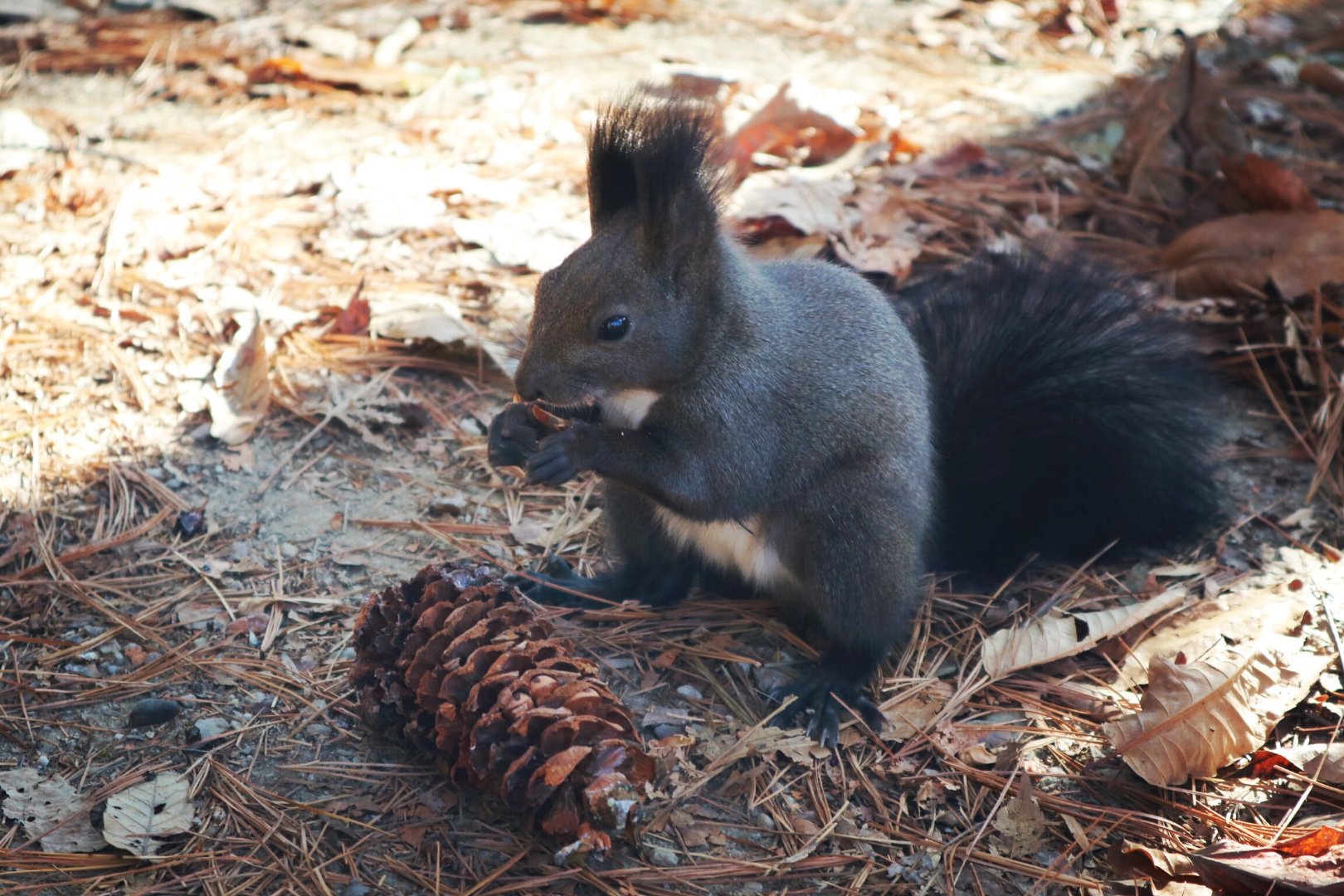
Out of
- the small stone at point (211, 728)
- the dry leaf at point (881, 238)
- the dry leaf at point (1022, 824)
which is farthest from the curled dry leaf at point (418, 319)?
the dry leaf at point (1022, 824)

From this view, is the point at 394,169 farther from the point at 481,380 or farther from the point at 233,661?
the point at 233,661

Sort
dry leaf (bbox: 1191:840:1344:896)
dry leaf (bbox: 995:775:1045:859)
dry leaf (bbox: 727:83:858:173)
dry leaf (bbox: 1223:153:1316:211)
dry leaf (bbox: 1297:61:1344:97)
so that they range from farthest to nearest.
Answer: dry leaf (bbox: 1297:61:1344:97) < dry leaf (bbox: 727:83:858:173) < dry leaf (bbox: 1223:153:1316:211) < dry leaf (bbox: 995:775:1045:859) < dry leaf (bbox: 1191:840:1344:896)

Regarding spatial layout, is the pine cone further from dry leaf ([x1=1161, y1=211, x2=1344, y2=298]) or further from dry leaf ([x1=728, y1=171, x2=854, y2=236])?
dry leaf ([x1=1161, y1=211, x2=1344, y2=298])

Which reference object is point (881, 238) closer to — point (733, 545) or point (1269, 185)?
point (1269, 185)

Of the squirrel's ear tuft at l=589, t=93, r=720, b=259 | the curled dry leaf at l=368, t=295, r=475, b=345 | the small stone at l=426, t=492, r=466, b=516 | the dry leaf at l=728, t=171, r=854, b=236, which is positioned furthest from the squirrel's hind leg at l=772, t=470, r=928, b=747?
the dry leaf at l=728, t=171, r=854, b=236

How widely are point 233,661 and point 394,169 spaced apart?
2.04 meters

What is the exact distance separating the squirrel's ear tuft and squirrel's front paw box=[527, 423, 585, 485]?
1.24 feet

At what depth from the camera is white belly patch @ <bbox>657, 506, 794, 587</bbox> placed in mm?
2232

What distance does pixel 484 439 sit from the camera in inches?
108

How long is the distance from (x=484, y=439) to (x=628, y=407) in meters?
0.70

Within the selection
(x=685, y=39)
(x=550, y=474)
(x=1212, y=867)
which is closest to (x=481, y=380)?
(x=550, y=474)

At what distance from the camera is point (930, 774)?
1.99 m

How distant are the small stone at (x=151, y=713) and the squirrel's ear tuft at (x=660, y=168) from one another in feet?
3.81

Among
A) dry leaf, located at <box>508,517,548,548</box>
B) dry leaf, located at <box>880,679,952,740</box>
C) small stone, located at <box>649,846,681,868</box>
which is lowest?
dry leaf, located at <box>880,679,952,740</box>
